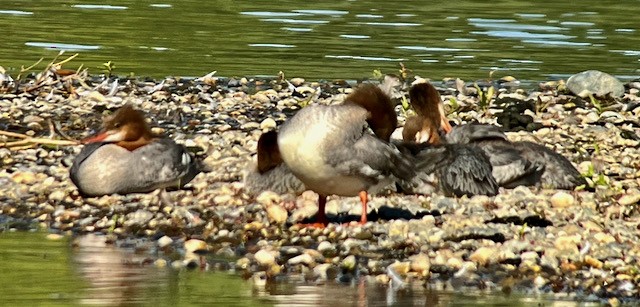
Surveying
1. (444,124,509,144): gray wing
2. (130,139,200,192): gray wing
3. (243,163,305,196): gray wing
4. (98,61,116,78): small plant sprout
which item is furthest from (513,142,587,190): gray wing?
(98,61,116,78): small plant sprout

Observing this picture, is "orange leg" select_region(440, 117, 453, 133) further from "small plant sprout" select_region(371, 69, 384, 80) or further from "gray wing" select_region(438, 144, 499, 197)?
"small plant sprout" select_region(371, 69, 384, 80)

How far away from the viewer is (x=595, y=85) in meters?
18.0

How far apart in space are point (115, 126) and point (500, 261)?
4.09 metres

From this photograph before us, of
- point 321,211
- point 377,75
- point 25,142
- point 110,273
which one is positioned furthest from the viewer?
point 377,75

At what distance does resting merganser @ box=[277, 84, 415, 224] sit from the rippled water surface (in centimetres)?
879

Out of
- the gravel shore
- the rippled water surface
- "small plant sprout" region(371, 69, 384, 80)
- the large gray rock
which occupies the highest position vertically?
the gravel shore

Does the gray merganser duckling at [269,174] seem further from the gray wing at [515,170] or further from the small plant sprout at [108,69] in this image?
the small plant sprout at [108,69]

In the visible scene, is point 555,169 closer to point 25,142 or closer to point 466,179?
point 466,179

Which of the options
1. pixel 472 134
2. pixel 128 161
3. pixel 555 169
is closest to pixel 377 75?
pixel 472 134

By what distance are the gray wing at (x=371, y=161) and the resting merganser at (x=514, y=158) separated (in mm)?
1401

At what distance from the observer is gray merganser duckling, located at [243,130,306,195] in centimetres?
1243

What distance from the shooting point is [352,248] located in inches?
416

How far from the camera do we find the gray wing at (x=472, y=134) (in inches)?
529

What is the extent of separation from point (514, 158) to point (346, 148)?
2.37 metres
